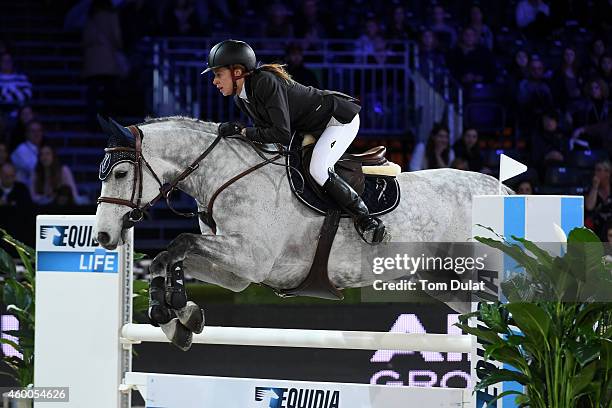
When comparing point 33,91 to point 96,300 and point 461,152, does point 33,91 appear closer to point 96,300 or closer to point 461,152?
point 461,152

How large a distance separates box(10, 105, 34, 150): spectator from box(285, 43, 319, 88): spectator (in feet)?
7.81

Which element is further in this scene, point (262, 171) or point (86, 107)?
point (86, 107)

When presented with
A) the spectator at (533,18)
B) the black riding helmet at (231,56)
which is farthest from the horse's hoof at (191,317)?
the spectator at (533,18)

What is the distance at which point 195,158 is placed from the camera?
4.24m

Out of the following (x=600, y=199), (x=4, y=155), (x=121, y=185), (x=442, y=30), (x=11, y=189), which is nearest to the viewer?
(x=121, y=185)

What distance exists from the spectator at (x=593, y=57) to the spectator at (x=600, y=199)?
145 centimetres

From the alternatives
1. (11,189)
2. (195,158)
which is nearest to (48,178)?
(11,189)

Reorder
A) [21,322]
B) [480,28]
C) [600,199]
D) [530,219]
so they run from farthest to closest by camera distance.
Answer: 1. [480,28]
2. [600,199]
3. [21,322]
4. [530,219]

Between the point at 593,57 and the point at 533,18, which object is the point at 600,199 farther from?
the point at 533,18

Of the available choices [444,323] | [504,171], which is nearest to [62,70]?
[444,323]

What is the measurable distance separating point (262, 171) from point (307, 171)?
192 mm

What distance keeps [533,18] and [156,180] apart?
7034mm

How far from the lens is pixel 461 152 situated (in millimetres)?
8648

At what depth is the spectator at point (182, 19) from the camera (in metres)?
10.2
